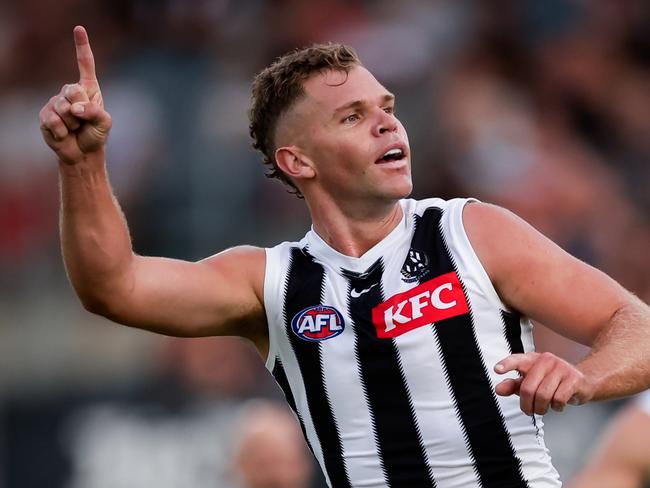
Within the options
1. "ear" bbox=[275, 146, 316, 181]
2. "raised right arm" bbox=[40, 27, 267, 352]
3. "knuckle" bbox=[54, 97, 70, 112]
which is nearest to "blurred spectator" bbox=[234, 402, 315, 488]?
"raised right arm" bbox=[40, 27, 267, 352]

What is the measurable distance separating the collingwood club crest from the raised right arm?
58 centimetres

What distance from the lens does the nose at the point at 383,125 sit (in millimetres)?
4676

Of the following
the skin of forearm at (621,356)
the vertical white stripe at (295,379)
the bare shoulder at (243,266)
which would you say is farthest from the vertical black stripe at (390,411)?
the skin of forearm at (621,356)

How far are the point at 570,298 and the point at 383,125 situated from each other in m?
0.97

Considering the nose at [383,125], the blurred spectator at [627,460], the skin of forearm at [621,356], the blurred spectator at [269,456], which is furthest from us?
the blurred spectator at [269,456]

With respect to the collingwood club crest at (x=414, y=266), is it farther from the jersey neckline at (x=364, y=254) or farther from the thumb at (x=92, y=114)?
the thumb at (x=92, y=114)

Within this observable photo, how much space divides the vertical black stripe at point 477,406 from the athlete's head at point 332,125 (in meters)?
0.59

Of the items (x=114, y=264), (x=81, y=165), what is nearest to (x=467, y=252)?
(x=114, y=264)

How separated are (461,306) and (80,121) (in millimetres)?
1420

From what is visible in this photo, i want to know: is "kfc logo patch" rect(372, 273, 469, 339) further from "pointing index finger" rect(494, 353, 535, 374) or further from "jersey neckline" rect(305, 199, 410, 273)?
"pointing index finger" rect(494, 353, 535, 374)

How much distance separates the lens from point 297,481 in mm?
6746

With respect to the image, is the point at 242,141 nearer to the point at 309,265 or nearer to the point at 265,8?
the point at 265,8

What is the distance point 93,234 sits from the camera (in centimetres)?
434

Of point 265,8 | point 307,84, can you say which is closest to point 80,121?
point 307,84
